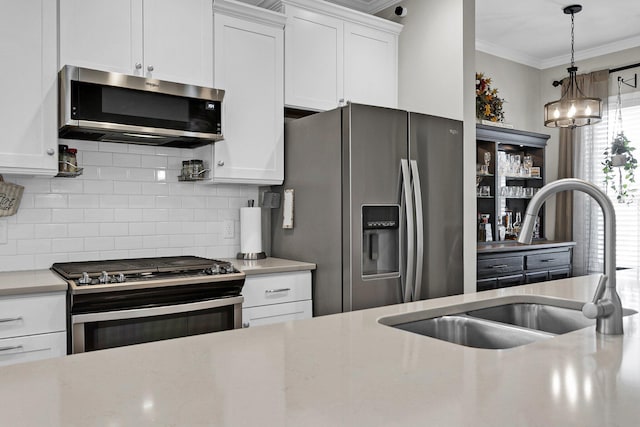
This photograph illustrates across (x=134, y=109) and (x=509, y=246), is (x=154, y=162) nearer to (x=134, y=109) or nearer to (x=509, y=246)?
(x=134, y=109)

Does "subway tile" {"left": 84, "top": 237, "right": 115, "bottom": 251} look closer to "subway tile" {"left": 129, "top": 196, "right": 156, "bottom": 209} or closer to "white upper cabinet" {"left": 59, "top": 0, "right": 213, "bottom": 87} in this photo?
"subway tile" {"left": 129, "top": 196, "right": 156, "bottom": 209}

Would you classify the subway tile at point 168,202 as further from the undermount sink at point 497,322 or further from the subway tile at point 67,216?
the undermount sink at point 497,322

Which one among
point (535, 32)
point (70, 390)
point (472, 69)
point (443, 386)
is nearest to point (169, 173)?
point (472, 69)

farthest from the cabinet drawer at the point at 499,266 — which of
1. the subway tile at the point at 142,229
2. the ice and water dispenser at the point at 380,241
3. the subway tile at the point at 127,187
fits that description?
the subway tile at the point at 127,187

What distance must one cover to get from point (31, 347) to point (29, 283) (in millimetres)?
270

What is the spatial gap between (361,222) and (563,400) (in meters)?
2.01

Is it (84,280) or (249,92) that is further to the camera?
(249,92)

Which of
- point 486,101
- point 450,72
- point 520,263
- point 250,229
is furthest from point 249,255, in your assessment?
point 486,101

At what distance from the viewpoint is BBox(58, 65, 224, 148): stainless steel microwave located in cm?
244

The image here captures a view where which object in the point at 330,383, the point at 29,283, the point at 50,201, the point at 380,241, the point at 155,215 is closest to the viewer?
the point at 330,383

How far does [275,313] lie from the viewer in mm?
2875

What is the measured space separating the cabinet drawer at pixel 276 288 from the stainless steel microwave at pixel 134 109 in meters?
0.84

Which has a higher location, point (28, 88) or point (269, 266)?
point (28, 88)

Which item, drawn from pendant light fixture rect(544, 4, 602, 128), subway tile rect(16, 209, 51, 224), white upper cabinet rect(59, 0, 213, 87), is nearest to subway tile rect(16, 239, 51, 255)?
subway tile rect(16, 209, 51, 224)
